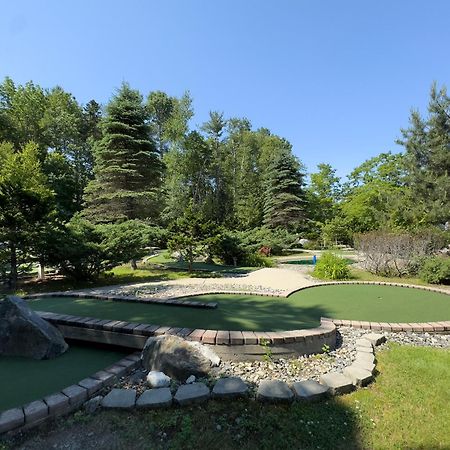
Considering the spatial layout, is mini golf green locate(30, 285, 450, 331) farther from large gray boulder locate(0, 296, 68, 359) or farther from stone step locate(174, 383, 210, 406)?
stone step locate(174, 383, 210, 406)

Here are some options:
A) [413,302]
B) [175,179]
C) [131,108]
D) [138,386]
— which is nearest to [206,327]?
[138,386]

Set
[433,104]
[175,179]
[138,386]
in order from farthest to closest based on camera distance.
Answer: [175,179]
[433,104]
[138,386]

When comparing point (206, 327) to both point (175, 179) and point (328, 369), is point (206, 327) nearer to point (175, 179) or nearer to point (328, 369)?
point (328, 369)

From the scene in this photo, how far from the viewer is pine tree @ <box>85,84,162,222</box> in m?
11.8

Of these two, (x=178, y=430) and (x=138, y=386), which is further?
(x=138, y=386)

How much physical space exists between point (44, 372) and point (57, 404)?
0.70 m

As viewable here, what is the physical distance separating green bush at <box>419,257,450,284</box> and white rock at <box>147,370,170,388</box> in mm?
8248

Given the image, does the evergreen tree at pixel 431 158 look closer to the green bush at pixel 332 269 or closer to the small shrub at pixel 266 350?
the green bush at pixel 332 269

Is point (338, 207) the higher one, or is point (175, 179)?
point (175, 179)

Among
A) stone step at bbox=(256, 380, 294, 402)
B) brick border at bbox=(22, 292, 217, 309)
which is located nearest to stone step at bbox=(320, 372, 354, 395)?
stone step at bbox=(256, 380, 294, 402)

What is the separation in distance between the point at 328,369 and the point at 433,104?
17.3 meters

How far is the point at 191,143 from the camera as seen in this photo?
23.8 meters

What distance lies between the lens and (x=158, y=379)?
2.44 metres

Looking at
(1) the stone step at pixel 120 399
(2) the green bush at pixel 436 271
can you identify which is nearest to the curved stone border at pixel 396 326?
(1) the stone step at pixel 120 399
